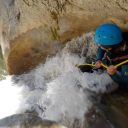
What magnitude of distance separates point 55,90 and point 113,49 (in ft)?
2.87

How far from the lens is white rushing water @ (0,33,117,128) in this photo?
4.23 metres

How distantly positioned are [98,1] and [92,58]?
0.80 meters

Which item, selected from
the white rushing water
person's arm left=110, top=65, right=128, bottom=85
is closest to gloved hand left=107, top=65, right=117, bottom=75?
person's arm left=110, top=65, right=128, bottom=85

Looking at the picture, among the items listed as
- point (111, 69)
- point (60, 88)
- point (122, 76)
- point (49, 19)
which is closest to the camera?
point (111, 69)

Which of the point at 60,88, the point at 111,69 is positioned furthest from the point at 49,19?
the point at 111,69

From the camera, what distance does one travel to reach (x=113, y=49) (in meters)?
4.39

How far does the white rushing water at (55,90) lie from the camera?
423cm

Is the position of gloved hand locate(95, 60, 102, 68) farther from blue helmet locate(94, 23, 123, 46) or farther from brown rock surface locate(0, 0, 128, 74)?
brown rock surface locate(0, 0, 128, 74)

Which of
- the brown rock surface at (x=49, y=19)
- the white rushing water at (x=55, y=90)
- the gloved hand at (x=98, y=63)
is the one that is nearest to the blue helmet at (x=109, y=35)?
the gloved hand at (x=98, y=63)

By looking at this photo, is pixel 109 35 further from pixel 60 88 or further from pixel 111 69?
pixel 60 88

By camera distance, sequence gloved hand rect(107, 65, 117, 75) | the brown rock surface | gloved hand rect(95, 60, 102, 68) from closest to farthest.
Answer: gloved hand rect(107, 65, 117, 75), gloved hand rect(95, 60, 102, 68), the brown rock surface

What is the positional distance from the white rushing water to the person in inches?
9.9

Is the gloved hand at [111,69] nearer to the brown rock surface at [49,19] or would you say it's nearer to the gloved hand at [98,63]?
the gloved hand at [98,63]

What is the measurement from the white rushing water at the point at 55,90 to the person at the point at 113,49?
0.83ft
